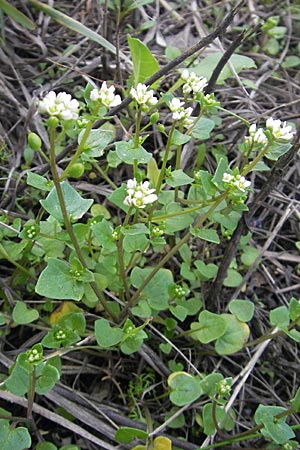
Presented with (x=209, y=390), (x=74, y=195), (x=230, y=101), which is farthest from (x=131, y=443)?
(x=230, y=101)

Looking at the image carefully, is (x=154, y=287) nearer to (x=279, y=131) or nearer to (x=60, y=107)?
(x=279, y=131)

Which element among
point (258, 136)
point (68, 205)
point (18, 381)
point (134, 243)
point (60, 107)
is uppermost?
point (60, 107)

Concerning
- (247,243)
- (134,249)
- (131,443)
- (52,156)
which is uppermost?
(52,156)

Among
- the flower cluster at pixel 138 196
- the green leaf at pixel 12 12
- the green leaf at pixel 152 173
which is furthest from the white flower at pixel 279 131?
the green leaf at pixel 12 12

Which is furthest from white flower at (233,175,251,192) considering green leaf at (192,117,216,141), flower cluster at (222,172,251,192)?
green leaf at (192,117,216,141)

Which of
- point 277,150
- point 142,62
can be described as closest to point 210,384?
point 277,150

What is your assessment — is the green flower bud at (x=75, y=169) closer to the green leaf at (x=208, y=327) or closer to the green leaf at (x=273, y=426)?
the green leaf at (x=208, y=327)

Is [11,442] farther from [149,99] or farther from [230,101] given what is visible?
[230,101]
